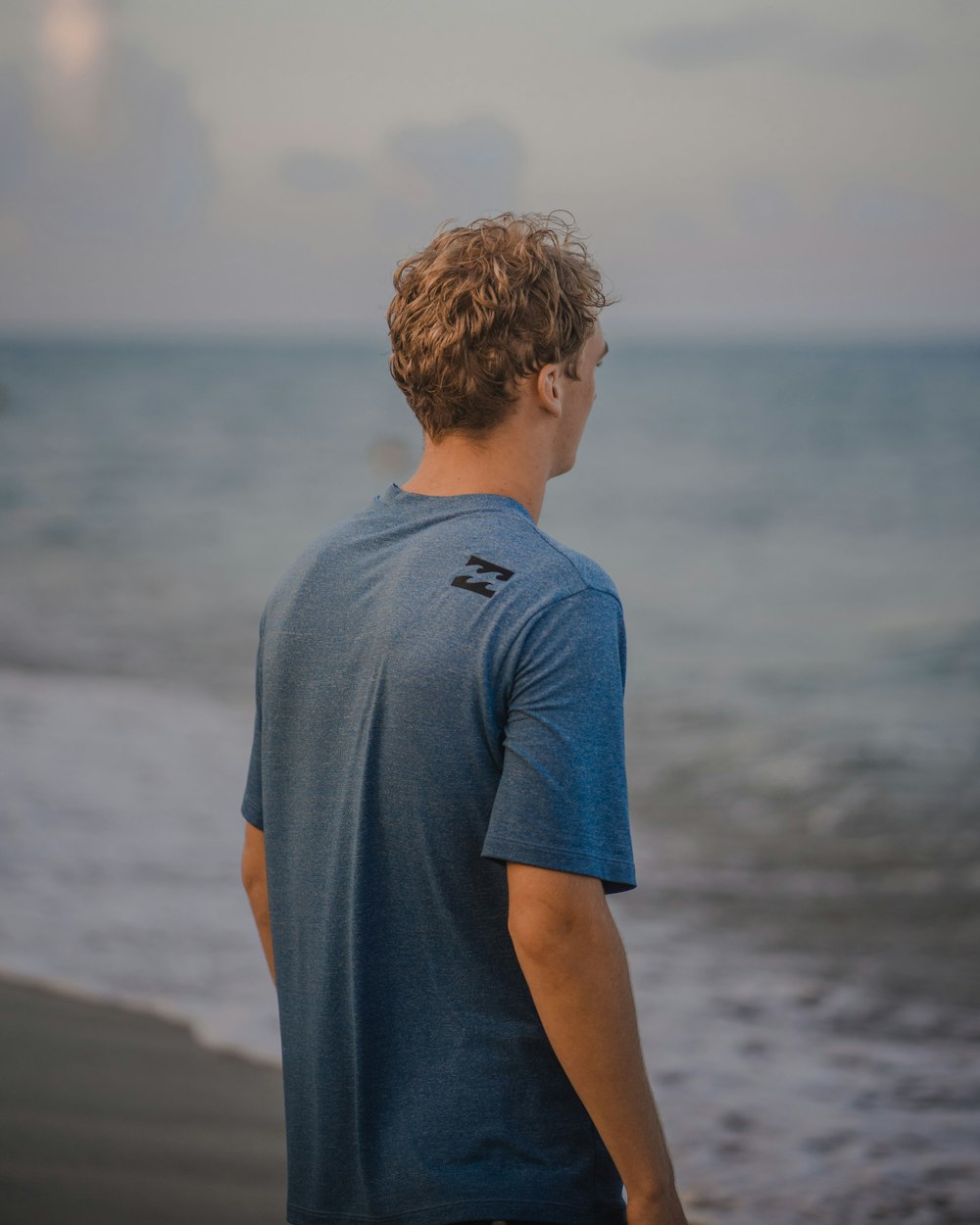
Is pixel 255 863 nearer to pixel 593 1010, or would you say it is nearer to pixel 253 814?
pixel 253 814

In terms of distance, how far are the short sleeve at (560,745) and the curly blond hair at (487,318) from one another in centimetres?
23

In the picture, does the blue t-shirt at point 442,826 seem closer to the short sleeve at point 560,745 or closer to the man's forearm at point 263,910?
the short sleeve at point 560,745

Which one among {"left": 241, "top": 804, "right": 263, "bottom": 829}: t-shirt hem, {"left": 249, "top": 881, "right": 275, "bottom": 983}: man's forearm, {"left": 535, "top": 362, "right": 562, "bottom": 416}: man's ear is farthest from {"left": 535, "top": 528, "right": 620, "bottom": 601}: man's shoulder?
{"left": 249, "top": 881, "right": 275, "bottom": 983}: man's forearm

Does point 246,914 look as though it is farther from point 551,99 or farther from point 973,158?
point 973,158

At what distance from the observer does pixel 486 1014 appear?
1.04m

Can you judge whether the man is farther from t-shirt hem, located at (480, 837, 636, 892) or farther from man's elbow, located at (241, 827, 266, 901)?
man's elbow, located at (241, 827, 266, 901)

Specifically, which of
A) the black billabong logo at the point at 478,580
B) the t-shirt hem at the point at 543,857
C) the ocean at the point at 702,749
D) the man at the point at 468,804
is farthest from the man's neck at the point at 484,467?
the ocean at the point at 702,749

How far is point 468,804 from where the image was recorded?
101 centimetres

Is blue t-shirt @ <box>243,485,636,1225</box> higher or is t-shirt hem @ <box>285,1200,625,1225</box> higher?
blue t-shirt @ <box>243,485,636,1225</box>

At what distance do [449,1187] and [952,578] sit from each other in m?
12.1

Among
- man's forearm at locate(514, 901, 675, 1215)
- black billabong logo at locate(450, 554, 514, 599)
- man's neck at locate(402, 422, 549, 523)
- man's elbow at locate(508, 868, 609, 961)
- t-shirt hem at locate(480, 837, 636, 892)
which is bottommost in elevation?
man's forearm at locate(514, 901, 675, 1215)

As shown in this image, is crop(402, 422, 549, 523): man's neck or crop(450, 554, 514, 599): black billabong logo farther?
crop(402, 422, 549, 523): man's neck

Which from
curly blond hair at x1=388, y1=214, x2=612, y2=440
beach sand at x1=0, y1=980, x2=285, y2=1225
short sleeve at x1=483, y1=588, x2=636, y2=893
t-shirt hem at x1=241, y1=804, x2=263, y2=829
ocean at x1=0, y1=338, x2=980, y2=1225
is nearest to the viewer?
short sleeve at x1=483, y1=588, x2=636, y2=893

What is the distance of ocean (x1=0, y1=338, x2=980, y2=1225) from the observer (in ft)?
10.6
